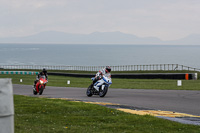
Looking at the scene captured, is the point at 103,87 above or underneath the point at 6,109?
underneath

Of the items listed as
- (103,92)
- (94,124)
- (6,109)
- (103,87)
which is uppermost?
(6,109)

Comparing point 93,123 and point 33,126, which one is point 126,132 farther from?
point 33,126

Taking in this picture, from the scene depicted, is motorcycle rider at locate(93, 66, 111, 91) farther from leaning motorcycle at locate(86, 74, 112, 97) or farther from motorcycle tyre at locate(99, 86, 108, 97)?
motorcycle tyre at locate(99, 86, 108, 97)

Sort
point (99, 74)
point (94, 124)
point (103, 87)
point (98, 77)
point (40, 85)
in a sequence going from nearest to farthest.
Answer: point (94, 124), point (99, 74), point (98, 77), point (103, 87), point (40, 85)

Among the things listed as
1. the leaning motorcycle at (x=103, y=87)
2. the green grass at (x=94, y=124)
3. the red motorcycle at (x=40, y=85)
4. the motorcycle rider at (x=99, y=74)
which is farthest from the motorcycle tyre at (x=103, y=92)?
the green grass at (x=94, y=124)

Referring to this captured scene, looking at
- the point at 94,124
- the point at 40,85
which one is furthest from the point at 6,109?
the point at 40,85

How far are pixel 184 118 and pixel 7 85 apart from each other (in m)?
8.28

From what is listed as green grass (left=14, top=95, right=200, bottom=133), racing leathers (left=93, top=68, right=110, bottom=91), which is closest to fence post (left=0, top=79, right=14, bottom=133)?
green grass (left=14, top=95, right=200, bottom=133)

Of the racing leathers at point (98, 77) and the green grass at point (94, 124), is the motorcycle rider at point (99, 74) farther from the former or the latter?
Result: the green grass at point (94, 124)

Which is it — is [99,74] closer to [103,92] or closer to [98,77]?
[98,77]

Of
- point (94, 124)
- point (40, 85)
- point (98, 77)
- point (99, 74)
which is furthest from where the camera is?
point (40, 85)

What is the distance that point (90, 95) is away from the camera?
20156mm

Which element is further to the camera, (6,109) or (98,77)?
(98,77)

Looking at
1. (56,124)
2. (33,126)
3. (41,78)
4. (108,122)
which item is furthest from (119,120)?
(41,78)
